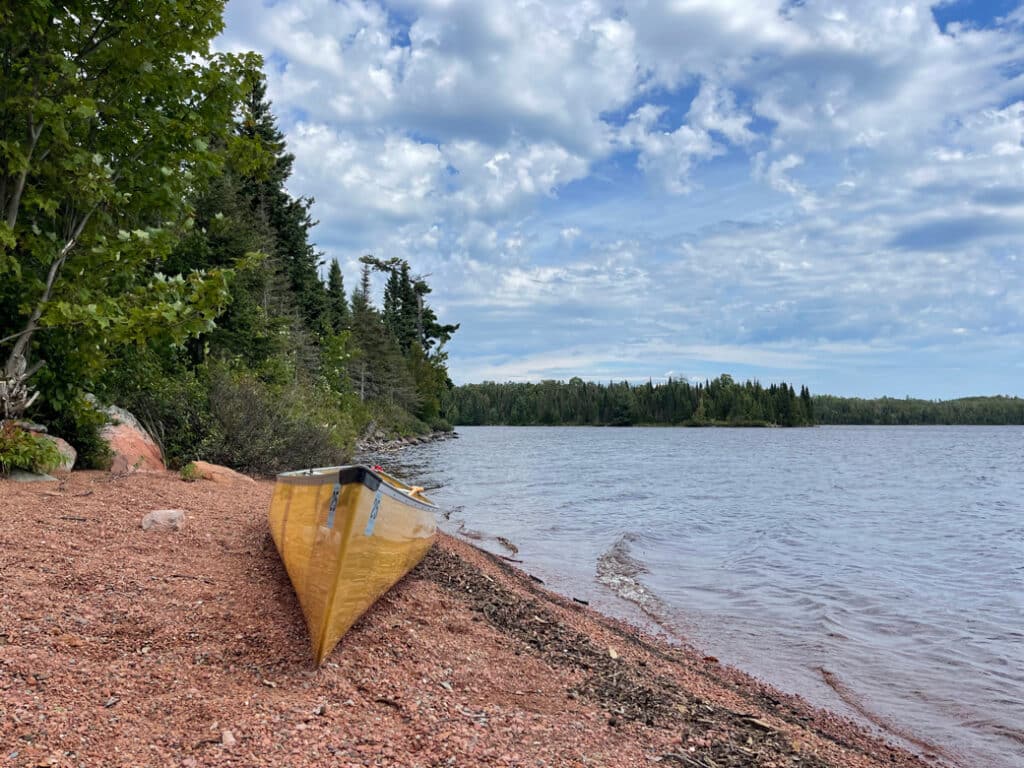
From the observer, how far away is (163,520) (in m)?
7.13

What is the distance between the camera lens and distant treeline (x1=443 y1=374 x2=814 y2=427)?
137 m

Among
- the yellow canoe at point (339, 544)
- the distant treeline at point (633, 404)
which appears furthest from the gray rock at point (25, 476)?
the distant treeline at point (633, 404)

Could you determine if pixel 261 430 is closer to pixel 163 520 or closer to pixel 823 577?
pixel 163 520

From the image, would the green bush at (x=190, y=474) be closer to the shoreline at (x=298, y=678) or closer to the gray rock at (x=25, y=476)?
the gray rock at (x=25, y=476)

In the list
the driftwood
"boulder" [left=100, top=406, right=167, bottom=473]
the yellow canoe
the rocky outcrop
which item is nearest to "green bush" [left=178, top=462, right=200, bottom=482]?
"boulder" [left=100, top=406, right=167, bottom=473]

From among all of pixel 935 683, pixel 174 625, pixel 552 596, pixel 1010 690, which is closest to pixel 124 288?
pixel 174 625

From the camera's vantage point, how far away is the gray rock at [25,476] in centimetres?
798

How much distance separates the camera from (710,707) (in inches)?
210

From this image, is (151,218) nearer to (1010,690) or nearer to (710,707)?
(710,707)

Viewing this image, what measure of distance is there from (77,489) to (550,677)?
6319 mm

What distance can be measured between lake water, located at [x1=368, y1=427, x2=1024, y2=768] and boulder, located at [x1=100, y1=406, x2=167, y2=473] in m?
6.49

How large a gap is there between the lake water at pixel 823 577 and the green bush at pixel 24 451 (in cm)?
712

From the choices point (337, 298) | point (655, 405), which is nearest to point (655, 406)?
point (655, 405)

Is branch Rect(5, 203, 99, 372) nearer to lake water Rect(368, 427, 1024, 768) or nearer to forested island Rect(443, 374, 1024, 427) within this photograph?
lake water Rect(368, 427, 1024, 768)
